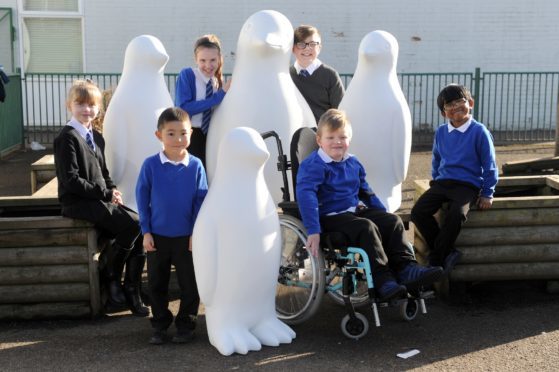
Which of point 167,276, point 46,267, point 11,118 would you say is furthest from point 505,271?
point 11,118

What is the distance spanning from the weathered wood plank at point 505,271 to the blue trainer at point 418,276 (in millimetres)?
777

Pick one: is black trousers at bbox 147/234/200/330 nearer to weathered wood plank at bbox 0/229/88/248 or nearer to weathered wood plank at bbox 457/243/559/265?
weathered wood plank at bbox 0/229/88/248

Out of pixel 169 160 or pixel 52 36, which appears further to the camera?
pixel 52 36

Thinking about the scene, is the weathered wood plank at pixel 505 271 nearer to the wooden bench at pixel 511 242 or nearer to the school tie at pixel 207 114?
the wooden bench at pixel 511 242

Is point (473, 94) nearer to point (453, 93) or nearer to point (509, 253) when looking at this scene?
point (453, 93)

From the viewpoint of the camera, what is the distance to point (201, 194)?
4.79 meters

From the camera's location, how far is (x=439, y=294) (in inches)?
223

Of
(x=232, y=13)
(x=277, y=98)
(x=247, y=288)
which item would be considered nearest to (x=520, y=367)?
(x=247, y=288)

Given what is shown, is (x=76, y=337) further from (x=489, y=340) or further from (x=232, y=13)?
(x=232, y=13)

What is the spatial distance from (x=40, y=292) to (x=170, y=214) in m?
1.10

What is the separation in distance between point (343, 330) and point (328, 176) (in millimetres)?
941

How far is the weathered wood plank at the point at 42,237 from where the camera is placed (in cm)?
508

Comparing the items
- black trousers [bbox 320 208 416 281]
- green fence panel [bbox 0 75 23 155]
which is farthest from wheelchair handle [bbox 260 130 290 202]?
green fence panel [bbox 0 75 23 155]

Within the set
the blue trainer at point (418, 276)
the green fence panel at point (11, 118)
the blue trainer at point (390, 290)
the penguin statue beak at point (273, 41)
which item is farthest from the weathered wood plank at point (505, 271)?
the green fence panel at point (11, 118)
